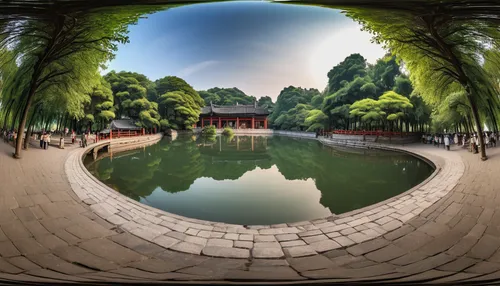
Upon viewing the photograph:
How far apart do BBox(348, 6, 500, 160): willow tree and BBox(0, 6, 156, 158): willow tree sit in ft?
5.30

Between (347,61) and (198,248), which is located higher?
(347,61)

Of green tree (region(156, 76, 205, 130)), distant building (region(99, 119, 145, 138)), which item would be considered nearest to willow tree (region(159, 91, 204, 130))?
green tree (region(156, 76, 205, 130))

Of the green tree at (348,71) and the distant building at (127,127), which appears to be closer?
the distant building at (127,127)

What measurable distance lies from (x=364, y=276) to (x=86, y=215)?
1.73 metres

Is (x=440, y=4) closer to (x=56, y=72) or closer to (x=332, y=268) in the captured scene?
(x=332, y=268)

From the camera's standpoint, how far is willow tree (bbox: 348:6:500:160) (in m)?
1.19

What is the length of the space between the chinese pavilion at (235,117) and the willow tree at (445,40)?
2866 cm

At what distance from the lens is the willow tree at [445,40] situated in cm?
119

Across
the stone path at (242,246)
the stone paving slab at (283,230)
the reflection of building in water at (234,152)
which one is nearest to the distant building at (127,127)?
the reflection of building in water at (234,152)

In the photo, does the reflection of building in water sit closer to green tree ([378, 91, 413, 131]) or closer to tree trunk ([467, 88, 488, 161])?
green tree ([378, 91, 413, 131])

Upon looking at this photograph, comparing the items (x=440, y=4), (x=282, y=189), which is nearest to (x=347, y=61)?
(x=282, y=189)

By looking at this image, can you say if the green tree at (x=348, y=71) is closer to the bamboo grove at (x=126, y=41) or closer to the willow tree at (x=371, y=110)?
the willow tree at (x=371, y=110)

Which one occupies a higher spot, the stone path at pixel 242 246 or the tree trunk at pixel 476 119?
the tree trunk at pixel 476 119

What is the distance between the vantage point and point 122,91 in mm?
15711
